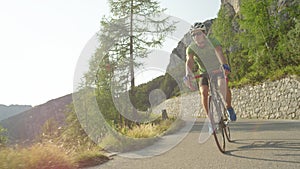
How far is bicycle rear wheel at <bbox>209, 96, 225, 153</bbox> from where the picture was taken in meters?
5.40

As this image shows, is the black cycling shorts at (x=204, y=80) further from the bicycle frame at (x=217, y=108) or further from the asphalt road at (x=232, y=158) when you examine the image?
the asphalt road at (x=232, y=158)

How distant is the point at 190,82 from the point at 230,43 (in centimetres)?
2486

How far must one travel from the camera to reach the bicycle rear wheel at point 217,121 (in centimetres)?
540

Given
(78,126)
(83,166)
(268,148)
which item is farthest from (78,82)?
(268,148)

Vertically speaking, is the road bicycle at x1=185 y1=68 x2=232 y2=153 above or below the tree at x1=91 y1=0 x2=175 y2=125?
below

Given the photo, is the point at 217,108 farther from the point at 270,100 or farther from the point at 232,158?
the point at 270,100

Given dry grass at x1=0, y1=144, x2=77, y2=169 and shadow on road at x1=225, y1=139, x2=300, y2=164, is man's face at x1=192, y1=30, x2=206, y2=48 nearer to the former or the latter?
shadow on road at x1=225, y1=139, x2=300, y2=164

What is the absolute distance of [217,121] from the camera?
5.71 metres

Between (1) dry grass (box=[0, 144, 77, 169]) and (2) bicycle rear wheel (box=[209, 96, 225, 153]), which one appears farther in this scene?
(2) bicycle rear wheel (box=[209, 96, 225, 153])

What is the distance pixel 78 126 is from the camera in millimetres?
12289

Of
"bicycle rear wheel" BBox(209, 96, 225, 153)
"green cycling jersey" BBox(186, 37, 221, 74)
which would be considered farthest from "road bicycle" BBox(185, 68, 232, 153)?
"green cycling jersey" BBox(186, 37, 221, 74)

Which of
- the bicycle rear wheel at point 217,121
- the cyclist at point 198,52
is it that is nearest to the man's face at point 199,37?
the cyclist at point 198,52

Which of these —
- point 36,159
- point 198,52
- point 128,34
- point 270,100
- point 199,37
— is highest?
point 128,34

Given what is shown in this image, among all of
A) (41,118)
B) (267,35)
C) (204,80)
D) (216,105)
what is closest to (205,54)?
(204,80)
